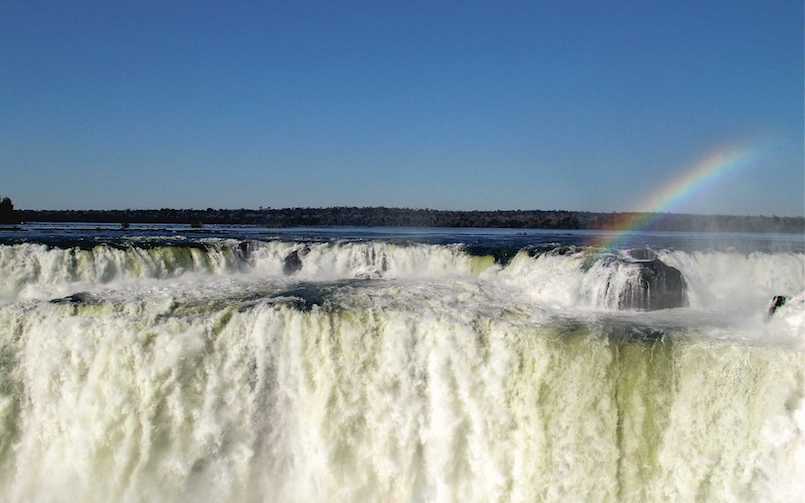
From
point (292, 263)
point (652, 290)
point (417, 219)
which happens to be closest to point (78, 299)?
point (292, 263)

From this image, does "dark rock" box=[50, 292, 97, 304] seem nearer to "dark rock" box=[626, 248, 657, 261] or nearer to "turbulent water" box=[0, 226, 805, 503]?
"turbulent water" box=[0, 226, 805, 503]

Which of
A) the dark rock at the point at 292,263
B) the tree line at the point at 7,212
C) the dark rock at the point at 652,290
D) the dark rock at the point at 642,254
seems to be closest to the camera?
the dark rock at the point at 652,290

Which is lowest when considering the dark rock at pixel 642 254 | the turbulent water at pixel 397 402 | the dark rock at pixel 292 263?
the turbulent water at pixel 397 402

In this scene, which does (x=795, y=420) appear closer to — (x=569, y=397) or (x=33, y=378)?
(x=569, y=397)

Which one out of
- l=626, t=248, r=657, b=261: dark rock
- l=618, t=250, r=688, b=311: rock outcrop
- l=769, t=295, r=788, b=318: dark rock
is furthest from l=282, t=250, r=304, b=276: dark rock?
l=769, t=295, r=788, b=318: dark rock

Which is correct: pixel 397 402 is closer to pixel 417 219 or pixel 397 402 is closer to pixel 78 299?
pixel 78 299

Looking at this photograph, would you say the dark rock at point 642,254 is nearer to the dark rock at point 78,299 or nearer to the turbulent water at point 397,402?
the turbulent water at point 397,402

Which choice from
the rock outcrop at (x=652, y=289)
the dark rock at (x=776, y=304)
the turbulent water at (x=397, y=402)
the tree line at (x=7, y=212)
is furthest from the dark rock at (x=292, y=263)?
the tree line at (x=7, y=212)
